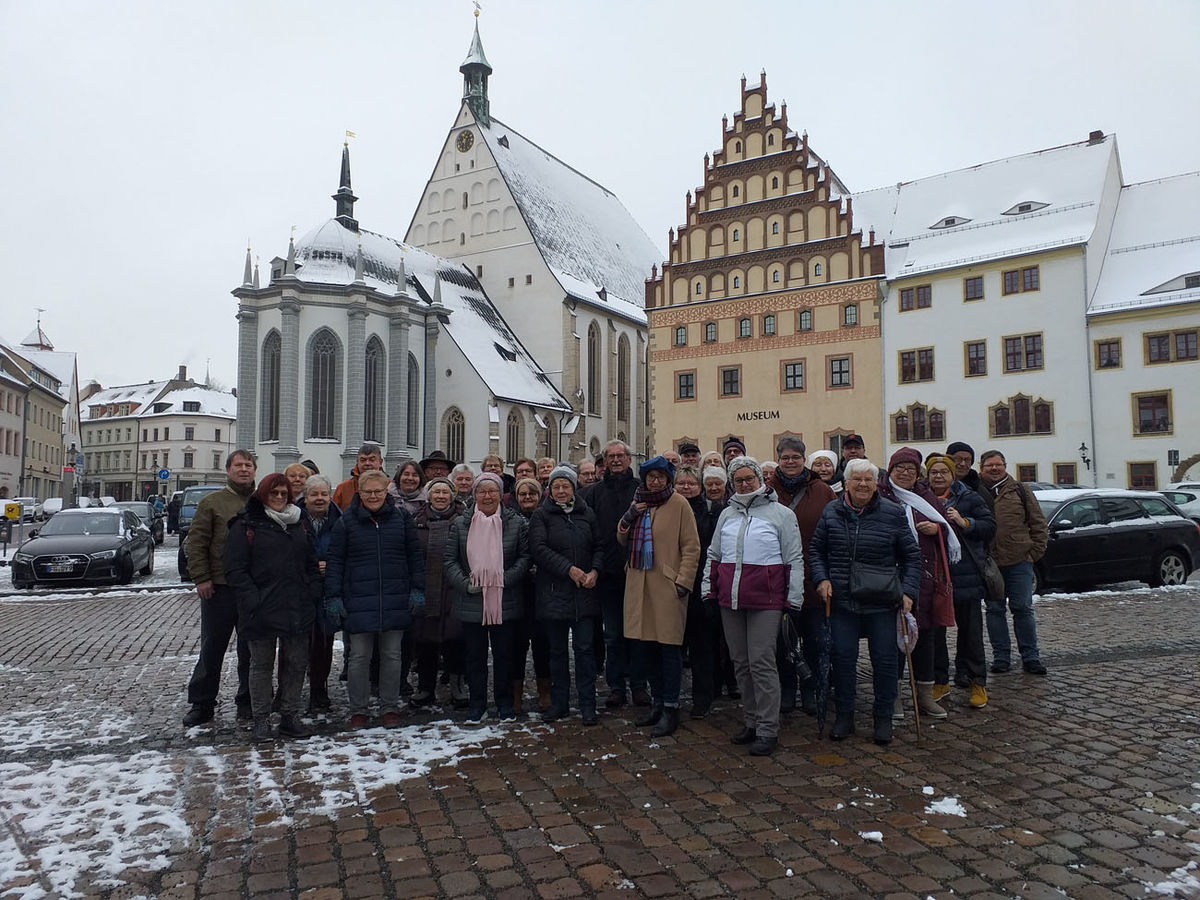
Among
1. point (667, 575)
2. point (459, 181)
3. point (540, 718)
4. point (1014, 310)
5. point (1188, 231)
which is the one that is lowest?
point (540, 718)

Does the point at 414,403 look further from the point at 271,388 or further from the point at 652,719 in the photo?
the point at 652,719

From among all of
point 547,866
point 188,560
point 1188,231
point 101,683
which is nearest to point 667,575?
point 547,866

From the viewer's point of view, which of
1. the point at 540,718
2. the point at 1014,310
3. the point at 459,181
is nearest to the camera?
the point at 540,718

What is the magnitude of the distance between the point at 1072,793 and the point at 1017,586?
10.5 feet

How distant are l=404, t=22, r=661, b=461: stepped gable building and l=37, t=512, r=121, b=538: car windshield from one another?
2384 centimetres

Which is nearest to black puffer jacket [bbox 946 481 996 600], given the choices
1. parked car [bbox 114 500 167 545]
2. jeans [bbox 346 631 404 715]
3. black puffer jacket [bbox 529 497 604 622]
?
black puffer jacket [bbox 529 497 604 622]

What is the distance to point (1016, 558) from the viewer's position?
715cm

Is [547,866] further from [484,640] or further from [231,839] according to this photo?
[484,640]

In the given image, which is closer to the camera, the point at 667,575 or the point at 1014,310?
the point at 667,575

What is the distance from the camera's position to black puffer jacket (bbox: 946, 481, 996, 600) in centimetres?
642

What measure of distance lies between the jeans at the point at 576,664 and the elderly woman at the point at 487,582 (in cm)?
31

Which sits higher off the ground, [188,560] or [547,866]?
[188,560]

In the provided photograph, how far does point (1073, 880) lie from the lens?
11.0 ft

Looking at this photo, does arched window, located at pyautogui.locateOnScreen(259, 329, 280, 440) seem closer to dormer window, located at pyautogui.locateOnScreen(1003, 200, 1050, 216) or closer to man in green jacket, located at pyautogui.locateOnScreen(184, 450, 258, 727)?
dormer window, located at pyautogui.locateOnScreen(1003, 200, 1050, 216)
